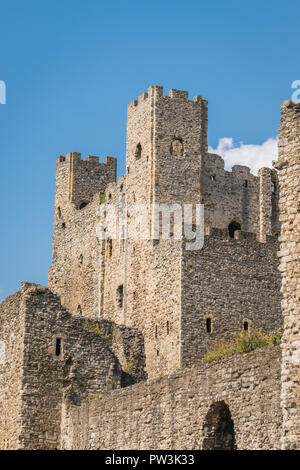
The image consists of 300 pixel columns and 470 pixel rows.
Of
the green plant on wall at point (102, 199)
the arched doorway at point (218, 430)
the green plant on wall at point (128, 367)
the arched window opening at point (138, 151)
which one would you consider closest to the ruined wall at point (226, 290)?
the green plant on wall at point (128, 367)

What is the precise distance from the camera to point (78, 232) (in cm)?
5581

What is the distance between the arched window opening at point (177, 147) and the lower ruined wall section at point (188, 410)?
62.6 feet

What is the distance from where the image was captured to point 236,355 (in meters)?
23.5

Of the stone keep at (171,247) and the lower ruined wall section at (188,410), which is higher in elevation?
the stone keep at (171,247)

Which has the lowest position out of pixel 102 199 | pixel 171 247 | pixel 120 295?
pixel 120 295

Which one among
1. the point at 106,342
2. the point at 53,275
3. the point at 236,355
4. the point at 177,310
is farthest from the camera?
the point at 53,275

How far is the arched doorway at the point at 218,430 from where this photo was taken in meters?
24.0

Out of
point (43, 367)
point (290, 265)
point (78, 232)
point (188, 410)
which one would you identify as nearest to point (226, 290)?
point (43, 367)

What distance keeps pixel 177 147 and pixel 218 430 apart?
24925 millimetres

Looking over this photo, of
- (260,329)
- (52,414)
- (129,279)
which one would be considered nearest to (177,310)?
(260,329)

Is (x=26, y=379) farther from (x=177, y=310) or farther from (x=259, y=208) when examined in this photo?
(x=259, y=208)

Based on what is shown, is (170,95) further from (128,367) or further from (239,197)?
(128,367)

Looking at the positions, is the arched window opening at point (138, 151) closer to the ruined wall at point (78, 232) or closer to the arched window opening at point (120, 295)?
the arched window opening at point (120, 295)
